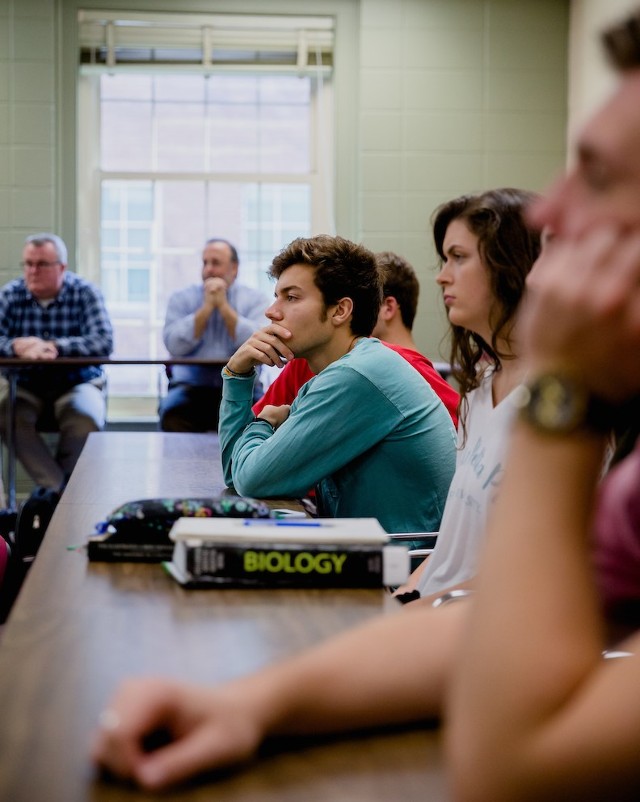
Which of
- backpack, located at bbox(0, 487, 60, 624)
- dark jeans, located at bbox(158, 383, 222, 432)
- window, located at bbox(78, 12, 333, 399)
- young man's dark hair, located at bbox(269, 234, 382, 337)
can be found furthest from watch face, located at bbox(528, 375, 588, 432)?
window, located at bbox(78, 12, 333, 399)

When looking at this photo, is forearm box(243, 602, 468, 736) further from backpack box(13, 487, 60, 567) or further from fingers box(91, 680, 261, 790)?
backpack box(13, 487, 60, 567)

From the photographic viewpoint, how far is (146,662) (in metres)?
0.93

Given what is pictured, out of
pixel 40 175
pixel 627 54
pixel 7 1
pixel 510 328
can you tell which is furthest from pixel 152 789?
pixel 7 1

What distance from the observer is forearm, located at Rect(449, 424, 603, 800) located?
22.3 inches

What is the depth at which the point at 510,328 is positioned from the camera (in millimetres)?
1828

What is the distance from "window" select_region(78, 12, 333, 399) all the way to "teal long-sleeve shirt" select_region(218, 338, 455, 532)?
149 inches

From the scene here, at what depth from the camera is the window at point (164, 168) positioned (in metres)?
5.83

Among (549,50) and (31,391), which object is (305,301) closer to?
(31,391)

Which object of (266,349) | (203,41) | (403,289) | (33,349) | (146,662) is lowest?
(146,662)

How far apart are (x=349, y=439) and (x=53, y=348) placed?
128 inches

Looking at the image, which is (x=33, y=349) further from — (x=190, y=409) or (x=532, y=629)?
(x=532, y=629)

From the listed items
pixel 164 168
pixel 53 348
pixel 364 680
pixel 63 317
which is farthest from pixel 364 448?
pixel 164 168

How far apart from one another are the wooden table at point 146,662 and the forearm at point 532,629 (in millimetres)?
116

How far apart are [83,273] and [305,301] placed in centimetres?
371
